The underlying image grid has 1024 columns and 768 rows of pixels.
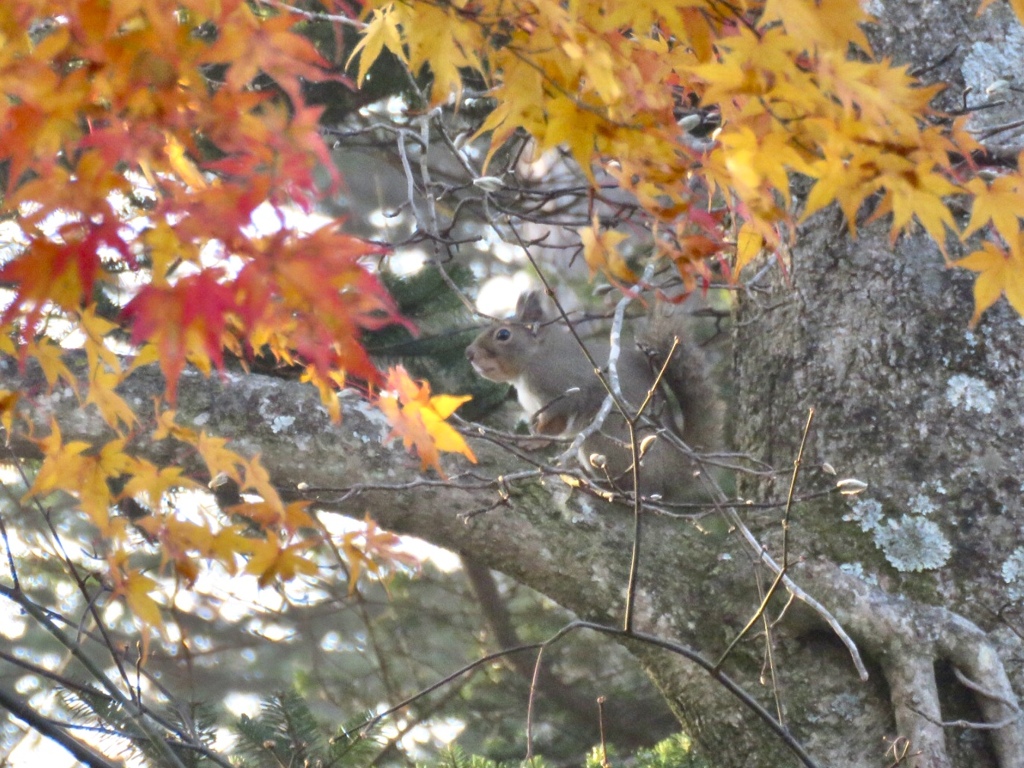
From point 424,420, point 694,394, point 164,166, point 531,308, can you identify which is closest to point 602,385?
point 694,394

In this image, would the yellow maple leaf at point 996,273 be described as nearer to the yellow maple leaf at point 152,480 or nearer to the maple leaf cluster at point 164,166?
the maple leaf cluster at point 164,166

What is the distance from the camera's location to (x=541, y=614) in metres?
4.66

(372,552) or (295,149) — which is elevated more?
(295,149)

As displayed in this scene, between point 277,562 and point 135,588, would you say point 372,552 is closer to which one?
point 277,562

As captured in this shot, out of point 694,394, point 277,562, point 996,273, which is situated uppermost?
point 694,394

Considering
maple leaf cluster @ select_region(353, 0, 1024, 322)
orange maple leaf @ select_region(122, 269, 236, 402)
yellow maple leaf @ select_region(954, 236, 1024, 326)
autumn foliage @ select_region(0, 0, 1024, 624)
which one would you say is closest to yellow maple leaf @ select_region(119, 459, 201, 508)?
autumn foliage @ select_region(0, 0, 1024, 624)

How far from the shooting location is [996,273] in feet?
5.00

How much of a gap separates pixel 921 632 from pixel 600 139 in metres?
1.28

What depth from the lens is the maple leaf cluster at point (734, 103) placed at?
1.31 meters

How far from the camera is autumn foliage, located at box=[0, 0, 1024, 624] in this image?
3.79ft

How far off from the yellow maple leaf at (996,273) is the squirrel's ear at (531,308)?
3220mm

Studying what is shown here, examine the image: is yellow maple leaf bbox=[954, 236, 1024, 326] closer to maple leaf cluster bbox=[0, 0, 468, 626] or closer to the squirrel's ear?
maple leaf cluster bbox=[0, 0, 468, 626]

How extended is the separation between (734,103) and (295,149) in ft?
2.53

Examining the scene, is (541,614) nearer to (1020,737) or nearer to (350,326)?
(1020,737)
